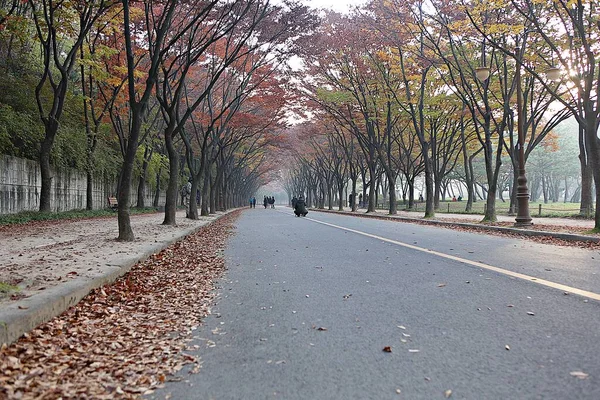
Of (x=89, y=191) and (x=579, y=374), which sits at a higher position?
(x=89, y=191)

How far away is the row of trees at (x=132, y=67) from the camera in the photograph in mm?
11812

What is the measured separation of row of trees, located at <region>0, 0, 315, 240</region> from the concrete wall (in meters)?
0.67

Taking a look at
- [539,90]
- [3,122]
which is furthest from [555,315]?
[539,90]

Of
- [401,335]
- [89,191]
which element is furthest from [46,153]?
[401,335]

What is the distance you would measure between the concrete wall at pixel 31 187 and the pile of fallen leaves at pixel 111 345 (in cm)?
1279

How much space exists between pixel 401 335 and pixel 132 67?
879cm

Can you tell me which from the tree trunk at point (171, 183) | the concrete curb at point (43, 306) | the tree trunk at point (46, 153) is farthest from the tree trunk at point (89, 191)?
the concrete curb at point (43, 306)

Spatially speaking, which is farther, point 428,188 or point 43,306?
point 428,188

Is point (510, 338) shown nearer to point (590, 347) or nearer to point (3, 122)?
point (590, 347)

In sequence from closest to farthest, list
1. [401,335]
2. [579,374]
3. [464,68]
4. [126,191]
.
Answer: [579,374], [401,335], [126,191], [464,68]

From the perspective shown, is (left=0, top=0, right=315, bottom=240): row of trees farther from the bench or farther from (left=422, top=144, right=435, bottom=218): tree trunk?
(left=422, top=144, right=435, bottom=218): tree trunk

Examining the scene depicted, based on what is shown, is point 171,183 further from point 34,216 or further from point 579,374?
point 579,374

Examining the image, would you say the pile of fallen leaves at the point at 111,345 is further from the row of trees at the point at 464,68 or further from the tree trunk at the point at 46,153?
the tree trunk at the point at 46,153

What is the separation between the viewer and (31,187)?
56.5 feet
